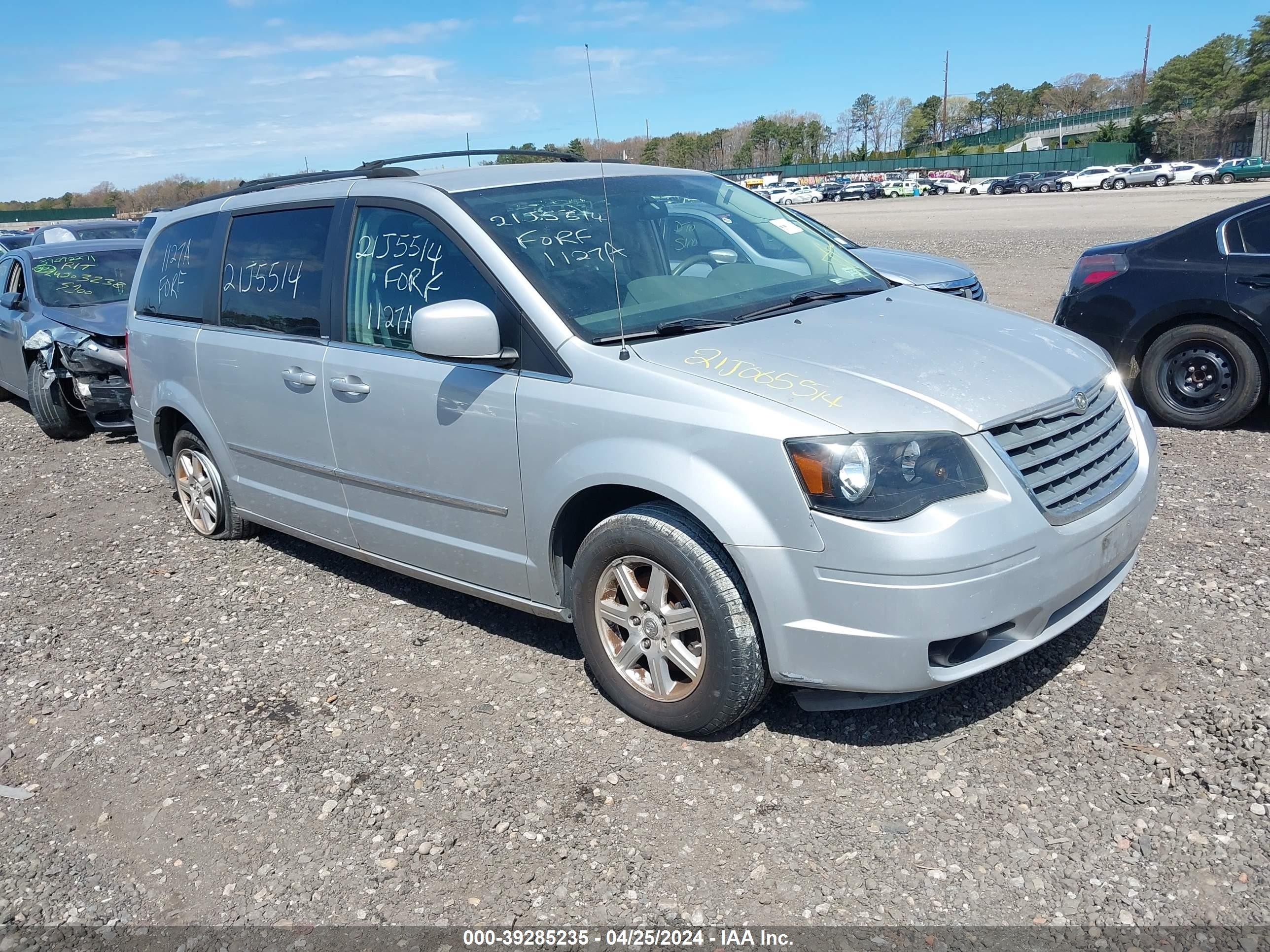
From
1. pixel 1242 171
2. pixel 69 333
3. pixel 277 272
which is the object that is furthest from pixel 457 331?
pixel 1242 171

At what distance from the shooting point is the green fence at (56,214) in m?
78.2

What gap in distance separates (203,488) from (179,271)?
1.23 m

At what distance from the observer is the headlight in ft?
9.40

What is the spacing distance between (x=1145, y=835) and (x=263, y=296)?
13.7 ft

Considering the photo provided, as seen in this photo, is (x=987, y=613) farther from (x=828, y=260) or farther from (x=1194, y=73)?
(x=1194, y=73)

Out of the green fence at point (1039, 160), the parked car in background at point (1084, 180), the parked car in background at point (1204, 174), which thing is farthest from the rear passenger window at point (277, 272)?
the green fence at point (1039, 160)

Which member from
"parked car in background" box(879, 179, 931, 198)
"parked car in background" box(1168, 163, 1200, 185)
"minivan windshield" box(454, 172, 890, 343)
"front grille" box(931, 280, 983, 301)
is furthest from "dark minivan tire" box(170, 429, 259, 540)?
"parked car in background" box(879, 179, 931, 198)

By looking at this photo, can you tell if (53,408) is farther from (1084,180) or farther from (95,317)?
(1084,180)

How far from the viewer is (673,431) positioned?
10.3 ft

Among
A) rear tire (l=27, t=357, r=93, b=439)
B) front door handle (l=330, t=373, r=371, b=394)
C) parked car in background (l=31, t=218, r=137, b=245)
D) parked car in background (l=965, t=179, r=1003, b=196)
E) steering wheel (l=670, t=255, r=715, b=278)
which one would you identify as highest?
parked car in background (l=31, t=218, r=137, b=245)

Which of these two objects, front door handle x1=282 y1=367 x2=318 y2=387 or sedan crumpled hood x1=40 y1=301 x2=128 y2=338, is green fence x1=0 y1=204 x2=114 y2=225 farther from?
front door handle x1=282 y1=367 x2=318 y2=387

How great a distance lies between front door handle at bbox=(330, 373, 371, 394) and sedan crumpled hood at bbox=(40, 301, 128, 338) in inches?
220

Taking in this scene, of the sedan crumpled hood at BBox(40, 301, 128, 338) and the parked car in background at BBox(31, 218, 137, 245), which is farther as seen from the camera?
the parked car in background at BBox(31, 218, 137, 245)

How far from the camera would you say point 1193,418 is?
6.63 metres
